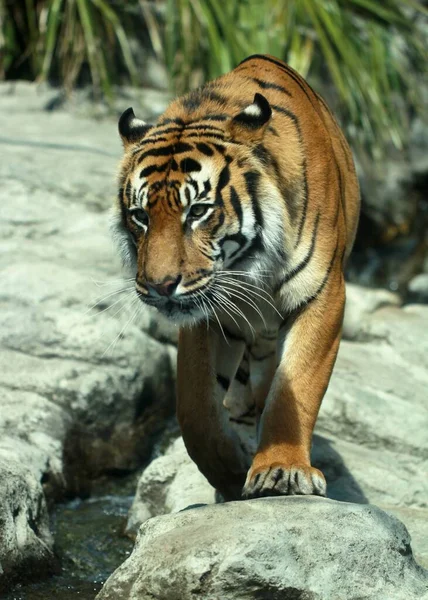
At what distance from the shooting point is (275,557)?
3029 mm

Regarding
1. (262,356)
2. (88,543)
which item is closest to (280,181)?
(262,356)

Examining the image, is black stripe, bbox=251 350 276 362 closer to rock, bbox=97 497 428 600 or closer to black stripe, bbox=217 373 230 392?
black stripe, bbox=217 373 230 392

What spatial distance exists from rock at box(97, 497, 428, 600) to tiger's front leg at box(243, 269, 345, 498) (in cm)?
29

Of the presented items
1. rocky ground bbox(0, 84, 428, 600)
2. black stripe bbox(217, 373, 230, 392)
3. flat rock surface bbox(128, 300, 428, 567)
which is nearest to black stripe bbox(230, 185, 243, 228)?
rocky ground bbox(0, 84, 428, 600)

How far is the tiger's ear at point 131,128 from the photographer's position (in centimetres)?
405

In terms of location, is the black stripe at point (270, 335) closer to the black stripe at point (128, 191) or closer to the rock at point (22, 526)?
the black stripe at point (128, 191)

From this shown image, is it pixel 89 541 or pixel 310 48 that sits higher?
pixel 310 48

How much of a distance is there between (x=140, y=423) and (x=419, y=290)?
4.59 metres

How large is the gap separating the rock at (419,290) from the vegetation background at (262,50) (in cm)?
36

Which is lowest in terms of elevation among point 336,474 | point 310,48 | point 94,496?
point 94,496

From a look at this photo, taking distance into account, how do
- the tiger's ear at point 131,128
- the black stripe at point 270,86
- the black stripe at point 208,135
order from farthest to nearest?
the black stripe at point 270,86 → the tiger's ear at point 131,128 → the black stripe at point 208,135

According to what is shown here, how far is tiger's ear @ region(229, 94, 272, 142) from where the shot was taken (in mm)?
3768

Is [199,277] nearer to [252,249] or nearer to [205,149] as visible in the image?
[252,249]

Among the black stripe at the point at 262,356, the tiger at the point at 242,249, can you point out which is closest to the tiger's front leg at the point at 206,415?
the tiger at the point at 242,249
